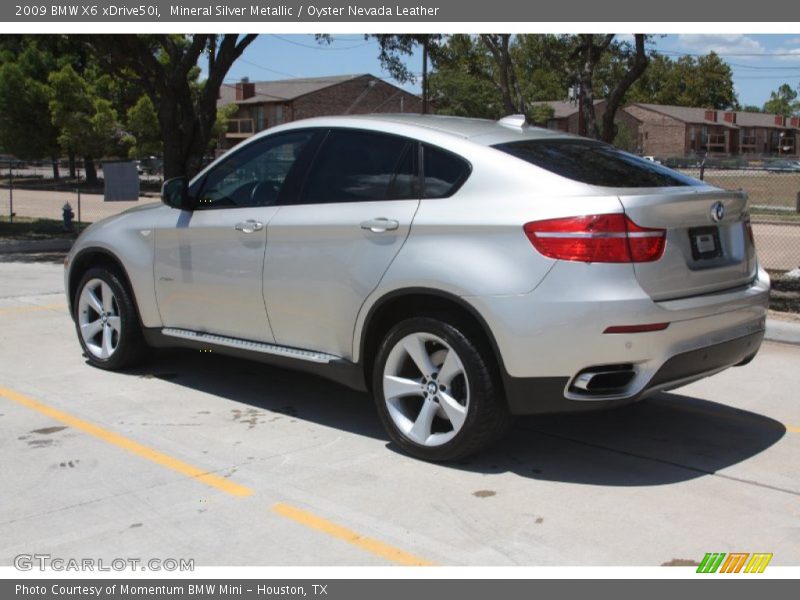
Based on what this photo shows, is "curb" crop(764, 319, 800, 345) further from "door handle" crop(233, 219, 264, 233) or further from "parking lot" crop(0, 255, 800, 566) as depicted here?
"door handle" crop(233, 219, 264, 233)

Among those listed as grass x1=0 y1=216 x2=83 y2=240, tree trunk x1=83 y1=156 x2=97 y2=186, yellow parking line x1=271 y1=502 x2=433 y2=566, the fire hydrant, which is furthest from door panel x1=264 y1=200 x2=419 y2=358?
tree trunk x1=83 y1=156 x2=97 y2=186

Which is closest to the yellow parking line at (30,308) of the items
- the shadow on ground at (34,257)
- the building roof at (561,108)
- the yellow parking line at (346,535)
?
the shadow on ground at (34,257)

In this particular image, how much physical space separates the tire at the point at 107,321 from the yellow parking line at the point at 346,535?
2.78 m

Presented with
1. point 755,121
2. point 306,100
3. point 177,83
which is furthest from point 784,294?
point 755,121

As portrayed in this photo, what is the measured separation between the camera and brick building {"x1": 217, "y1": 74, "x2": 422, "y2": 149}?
62.2m

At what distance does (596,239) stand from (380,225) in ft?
4.05

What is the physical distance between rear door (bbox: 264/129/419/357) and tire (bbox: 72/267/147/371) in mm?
1564

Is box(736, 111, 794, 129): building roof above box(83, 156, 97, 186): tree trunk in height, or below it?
above

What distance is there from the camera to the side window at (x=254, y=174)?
A: 18.7ft

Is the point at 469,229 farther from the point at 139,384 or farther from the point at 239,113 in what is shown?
the point at 239,113

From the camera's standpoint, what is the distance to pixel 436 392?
480cm

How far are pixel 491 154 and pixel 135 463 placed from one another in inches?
99.3
